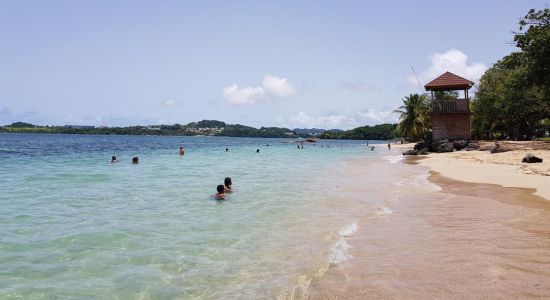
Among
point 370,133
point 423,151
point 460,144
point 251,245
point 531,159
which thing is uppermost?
point 370,133

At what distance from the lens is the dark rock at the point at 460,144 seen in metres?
36.2

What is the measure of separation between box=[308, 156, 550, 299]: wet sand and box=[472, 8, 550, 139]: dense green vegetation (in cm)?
1530

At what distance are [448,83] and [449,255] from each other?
105 ft

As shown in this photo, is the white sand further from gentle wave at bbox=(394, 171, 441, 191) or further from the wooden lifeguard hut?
the wooden lifeguard hut

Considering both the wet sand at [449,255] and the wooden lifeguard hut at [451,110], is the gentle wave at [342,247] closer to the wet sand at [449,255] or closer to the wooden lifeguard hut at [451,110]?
the wet sand at [449,255]

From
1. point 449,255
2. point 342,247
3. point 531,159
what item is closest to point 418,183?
point 531,159

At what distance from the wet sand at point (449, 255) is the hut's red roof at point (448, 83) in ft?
83.4

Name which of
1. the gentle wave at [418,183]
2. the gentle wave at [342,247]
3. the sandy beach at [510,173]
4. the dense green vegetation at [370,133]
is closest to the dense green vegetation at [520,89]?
the sandy beach at [510,173]

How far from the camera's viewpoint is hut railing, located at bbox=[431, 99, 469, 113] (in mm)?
35656

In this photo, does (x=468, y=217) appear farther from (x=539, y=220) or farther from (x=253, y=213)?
(x=253, y=213)

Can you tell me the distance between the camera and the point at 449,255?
6.93m

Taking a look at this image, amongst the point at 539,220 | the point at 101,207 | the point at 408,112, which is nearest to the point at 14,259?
the point at 101,207

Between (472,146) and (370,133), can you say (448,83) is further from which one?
(370,133)

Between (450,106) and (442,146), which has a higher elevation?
(450,106)
